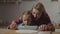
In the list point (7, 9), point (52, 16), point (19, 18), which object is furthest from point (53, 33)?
point (7, 9)

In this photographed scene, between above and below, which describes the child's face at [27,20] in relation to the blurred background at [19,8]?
below

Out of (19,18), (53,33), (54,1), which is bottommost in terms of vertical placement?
(53,33)

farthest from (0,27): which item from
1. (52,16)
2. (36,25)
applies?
(52,16)

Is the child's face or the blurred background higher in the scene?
the blurred background

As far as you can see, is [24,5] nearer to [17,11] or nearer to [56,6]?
[17,11]

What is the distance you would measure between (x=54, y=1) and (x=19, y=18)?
26 centimetres

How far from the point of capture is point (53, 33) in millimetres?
1403

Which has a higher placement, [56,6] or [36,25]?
[56,6]

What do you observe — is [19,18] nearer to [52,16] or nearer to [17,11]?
[17,11]

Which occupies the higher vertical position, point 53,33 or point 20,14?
point 20,14

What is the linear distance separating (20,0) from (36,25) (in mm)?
202

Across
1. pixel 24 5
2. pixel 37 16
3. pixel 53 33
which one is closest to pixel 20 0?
pixel 24 5

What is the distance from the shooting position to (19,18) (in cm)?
145

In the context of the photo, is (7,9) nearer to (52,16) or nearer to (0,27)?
(0,27)
